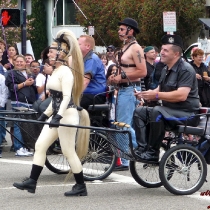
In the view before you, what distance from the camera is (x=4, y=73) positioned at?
47.9 feet

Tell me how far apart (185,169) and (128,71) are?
2160mm

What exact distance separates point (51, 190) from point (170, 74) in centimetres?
209

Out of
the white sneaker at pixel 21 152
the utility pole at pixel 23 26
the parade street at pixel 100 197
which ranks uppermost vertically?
the utility pole at pixel 23 26

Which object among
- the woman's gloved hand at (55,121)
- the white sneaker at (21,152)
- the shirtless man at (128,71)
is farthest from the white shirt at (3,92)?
the woman's gloved hand at (55,121)

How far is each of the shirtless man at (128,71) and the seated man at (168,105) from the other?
3.94 ft

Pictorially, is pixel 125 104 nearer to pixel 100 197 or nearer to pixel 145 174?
pixel 145 174

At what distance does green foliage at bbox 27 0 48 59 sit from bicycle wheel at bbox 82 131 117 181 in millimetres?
43548

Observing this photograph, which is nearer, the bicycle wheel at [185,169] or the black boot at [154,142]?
the bicycle wheel at [185,169]

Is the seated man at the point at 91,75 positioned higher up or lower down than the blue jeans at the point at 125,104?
higher up

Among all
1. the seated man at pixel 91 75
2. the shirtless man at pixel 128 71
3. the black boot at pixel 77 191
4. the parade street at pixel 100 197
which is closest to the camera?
the parade street at pixel 100 197

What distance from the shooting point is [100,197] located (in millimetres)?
9164

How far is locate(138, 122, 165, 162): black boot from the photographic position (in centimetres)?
935

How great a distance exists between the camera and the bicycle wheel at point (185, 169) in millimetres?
9234

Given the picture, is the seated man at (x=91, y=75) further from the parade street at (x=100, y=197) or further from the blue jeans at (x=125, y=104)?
the parade street at (x=100, y=197)
